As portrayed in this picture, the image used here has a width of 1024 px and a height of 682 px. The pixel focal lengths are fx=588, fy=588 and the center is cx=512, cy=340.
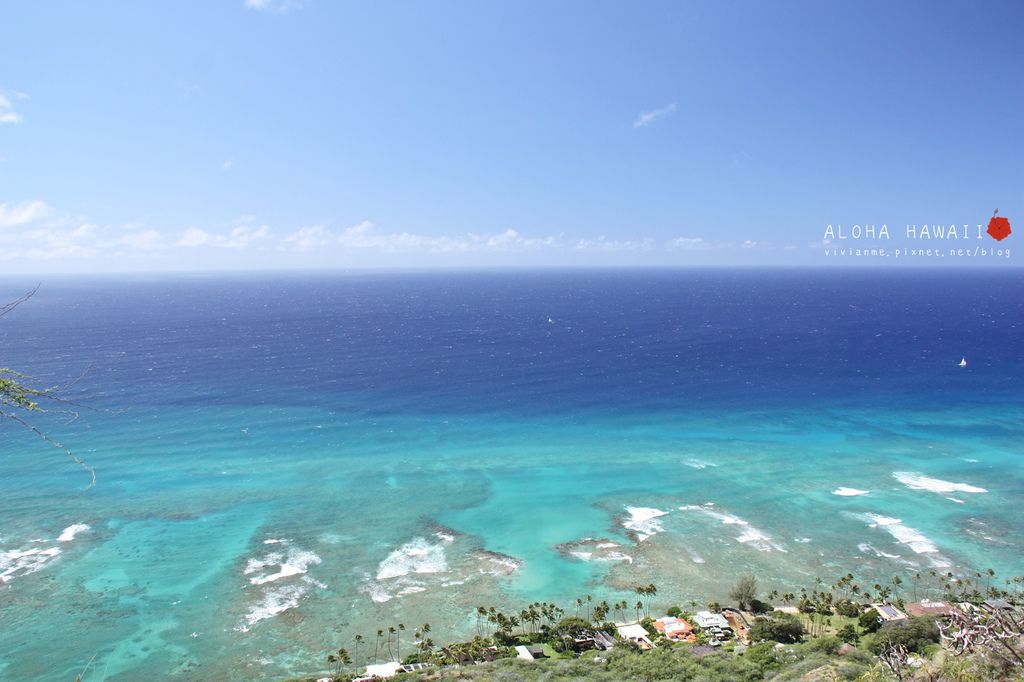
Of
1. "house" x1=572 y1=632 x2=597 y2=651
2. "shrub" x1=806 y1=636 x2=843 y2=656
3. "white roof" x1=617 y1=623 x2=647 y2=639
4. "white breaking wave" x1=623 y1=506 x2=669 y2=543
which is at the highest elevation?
"shrub" x1=806 y1=636 x2=843 y2=656

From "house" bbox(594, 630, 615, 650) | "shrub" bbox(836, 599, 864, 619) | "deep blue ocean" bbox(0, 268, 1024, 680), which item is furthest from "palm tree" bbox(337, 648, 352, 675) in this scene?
"shrub" bbox(836, 599, 864, 619)

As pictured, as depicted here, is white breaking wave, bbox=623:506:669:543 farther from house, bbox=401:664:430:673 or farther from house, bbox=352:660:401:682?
house, bbox=352:660:401:682

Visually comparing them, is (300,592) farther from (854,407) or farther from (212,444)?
(854,407)

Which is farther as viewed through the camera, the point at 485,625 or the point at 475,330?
the point at 475,330

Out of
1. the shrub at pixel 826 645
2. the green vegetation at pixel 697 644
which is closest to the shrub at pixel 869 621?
the green vegetation at pixel 697 644

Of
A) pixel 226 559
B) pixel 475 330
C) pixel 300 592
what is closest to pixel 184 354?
pixel 475 330

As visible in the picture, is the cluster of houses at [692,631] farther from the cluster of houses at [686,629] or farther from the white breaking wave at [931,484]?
the white breaking wave at [931,484]
